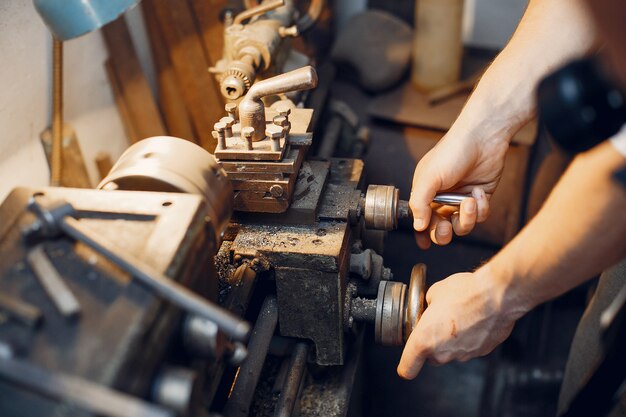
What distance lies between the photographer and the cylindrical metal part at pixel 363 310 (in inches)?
43.4

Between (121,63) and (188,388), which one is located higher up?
(188,388)

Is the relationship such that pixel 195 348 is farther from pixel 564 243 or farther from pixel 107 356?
pixel 564 243

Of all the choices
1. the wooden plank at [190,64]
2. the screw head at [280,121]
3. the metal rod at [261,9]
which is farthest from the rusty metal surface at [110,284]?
the wooden plank at [190,64]

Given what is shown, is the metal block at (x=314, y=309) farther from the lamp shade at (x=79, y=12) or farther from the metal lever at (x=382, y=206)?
the lamp shade at (x=79, y=12)

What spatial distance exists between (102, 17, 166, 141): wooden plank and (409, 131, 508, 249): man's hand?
0.93m

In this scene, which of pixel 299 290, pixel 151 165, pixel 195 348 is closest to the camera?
pixel 195 348

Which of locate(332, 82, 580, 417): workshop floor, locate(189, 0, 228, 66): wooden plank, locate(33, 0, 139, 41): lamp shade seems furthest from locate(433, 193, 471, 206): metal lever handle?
locate(189, 0, 228, 66): wooden plank

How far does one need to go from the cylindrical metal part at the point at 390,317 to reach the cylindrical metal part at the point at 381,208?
0.41 ft

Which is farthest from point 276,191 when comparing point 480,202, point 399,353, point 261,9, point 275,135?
point 399,353

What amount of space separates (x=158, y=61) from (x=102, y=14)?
0.85m

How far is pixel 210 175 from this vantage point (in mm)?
969

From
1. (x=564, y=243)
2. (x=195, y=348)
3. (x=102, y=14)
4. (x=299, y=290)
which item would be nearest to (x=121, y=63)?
(x=102, y=14)

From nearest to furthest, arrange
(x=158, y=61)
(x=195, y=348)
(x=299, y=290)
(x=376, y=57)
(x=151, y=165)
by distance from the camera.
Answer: (x=195, y=348)
(x=151, y=165)
(x=299, y=290)
(x=158, y=61)
(x=376, y=57)

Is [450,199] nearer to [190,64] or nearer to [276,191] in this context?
[276,191]
